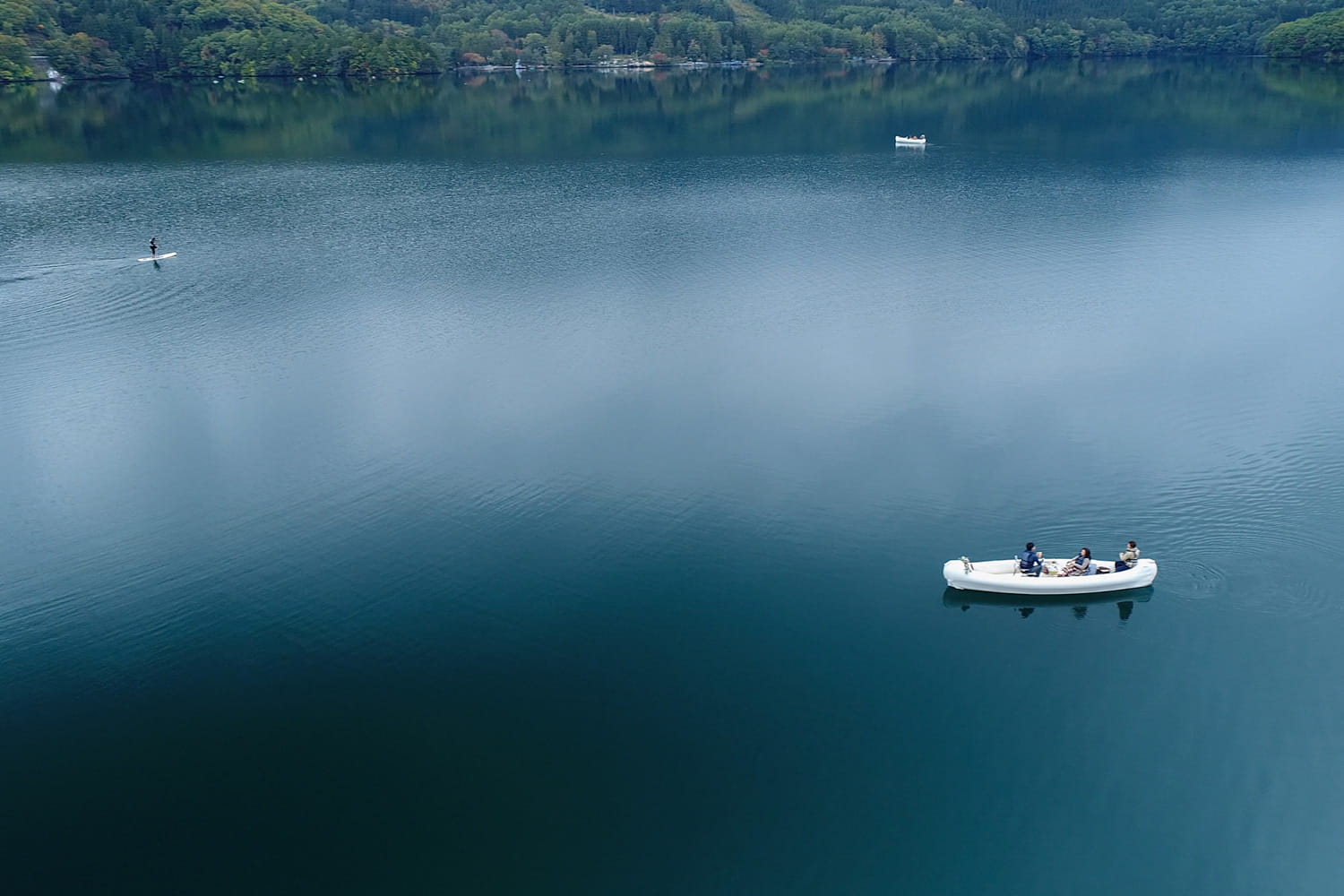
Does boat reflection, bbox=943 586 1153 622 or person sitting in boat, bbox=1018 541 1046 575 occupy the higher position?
person sitting in boat, bbox=1018 541 1046 575

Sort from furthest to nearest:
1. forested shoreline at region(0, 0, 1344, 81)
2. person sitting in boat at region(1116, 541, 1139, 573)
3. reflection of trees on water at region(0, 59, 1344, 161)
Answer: forested shoreline at region(0, 0, 1344, 81)
reflection of trees on water at region(0, 59, 1344, 161)
person sitting in boat at region(1116, 541, 1139, 573)

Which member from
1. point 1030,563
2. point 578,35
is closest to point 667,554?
point 1030,563

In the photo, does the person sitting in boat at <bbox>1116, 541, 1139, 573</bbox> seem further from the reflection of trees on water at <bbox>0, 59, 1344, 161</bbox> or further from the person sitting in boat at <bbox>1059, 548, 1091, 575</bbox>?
the reflection of trees on water at <bbox>0, 59, 1344, 161</bbox>

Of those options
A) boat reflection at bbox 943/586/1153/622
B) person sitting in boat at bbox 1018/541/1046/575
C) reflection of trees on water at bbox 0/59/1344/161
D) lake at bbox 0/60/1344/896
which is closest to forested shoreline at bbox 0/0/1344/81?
reflection of trees on water at bbox 0/59/1344/161

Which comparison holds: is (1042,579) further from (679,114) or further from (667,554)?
(679,114)

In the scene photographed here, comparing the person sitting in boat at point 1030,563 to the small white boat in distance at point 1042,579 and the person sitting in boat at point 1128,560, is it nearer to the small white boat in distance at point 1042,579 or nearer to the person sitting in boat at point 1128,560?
the small white boat in distance at point 1042,579

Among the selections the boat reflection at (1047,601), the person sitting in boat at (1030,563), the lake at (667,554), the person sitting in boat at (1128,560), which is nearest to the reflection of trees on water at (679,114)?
the lake at (667,554)
